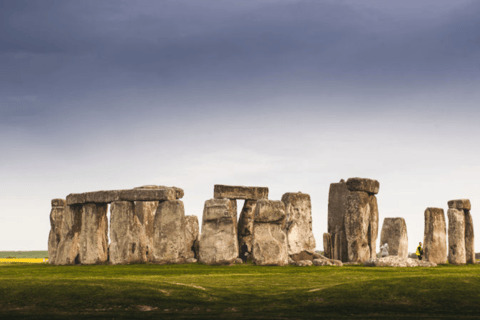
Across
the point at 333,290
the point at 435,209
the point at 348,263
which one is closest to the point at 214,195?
the point at 348,263

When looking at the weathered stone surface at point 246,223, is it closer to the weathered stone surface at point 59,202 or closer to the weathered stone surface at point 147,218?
the weathered stone surface at point 147,218

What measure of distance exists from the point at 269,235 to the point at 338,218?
195 inches

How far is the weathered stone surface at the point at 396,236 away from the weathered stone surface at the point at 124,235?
11.9 metres

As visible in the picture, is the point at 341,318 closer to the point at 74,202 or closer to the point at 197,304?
the point at 197,304

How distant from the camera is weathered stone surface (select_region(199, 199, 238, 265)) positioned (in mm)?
23125

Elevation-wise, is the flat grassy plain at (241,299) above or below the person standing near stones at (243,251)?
below

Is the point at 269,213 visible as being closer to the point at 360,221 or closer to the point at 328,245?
the point at 360,221

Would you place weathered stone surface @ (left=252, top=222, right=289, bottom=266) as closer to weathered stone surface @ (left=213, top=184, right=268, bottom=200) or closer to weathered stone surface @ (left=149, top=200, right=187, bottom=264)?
weathered stone surface @ (left=149, top=200, right=187, bottom=264)

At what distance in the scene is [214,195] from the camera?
25.8 m

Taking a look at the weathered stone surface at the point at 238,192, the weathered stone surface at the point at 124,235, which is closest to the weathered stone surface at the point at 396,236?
the weathered stone surface at the point at 238,192

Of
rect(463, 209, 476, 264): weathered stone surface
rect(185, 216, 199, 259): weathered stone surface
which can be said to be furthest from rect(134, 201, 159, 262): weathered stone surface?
rect(463, 209, 476, 264): weathered stone surface

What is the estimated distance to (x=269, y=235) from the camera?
2259 centimetres

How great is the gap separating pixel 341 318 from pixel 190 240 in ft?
56.3

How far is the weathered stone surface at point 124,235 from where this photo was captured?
82.7 ft
